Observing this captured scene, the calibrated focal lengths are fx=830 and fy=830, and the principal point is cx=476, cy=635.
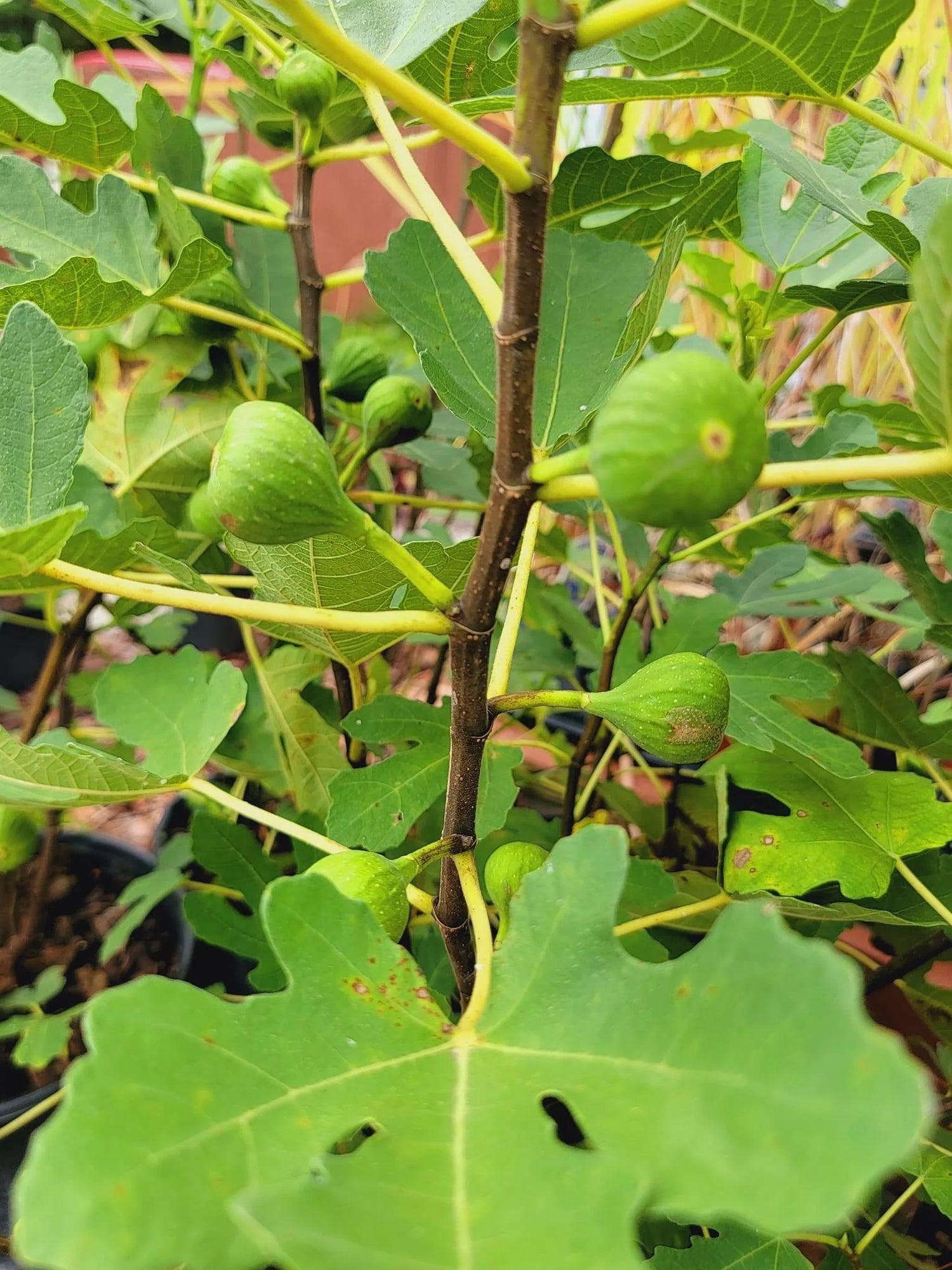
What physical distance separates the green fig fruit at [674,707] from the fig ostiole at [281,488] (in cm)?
16

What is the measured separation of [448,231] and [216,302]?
442 millimetres

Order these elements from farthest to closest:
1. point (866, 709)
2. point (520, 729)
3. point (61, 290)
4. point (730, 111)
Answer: point (730, 111)
point (520, 729)
point (866, 709)
point (61, 290)

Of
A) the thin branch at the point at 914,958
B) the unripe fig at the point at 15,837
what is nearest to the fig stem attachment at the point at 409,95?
the thin branch at the point at 914,958

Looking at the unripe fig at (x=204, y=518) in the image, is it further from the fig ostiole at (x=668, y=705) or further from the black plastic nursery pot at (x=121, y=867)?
the black plastic nursery pot at (x=121, y=867)

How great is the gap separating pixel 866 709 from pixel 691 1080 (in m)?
0.69

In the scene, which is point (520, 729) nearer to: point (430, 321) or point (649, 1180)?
point (430, 321)

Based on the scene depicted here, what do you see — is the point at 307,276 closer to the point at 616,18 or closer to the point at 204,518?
the point at 204,518

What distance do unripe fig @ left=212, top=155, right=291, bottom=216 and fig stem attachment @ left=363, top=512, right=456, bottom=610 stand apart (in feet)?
2.01

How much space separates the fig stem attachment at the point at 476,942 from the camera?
410 millimetres

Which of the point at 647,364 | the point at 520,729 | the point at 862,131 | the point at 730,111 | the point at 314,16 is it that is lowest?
the point at 520,729

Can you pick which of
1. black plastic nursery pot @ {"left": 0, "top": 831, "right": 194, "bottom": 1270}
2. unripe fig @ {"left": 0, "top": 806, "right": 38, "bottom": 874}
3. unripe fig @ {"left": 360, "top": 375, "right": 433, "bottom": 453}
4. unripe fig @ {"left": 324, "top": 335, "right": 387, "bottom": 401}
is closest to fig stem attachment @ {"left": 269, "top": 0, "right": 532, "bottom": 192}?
unripe fig @ {"left": 360, "top": 375, "right": 433, "bottom": 453}

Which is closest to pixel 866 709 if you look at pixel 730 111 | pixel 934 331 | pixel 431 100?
pixel 934 331

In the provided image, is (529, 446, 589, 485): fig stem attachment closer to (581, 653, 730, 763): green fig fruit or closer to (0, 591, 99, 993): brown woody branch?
(581, 653, 730, 763): green fig fruit

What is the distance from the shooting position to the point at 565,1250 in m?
0.29
